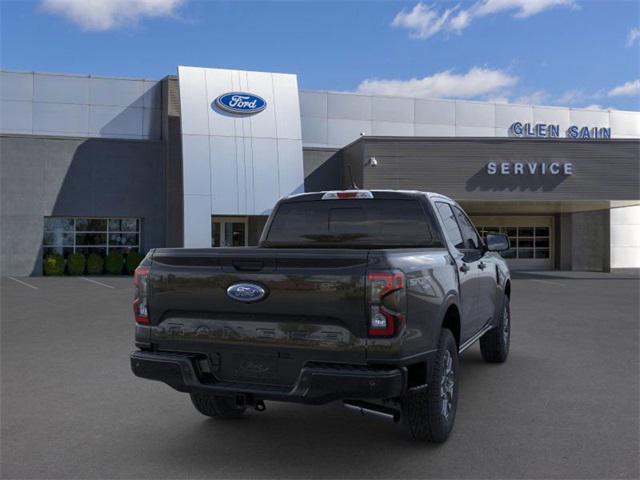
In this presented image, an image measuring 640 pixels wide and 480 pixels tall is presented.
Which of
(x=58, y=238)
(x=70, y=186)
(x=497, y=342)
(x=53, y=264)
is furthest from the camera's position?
Answer: (x=58, y=238)

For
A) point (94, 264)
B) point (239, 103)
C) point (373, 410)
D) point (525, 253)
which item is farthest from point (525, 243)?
point (373, 410)

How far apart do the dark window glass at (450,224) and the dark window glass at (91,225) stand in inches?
901

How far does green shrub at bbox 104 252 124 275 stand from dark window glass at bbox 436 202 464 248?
72.2 ft

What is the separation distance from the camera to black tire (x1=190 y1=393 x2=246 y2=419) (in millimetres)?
5207

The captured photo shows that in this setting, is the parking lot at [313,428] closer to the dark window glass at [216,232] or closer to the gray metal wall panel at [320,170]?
the dark window glass at [216,232]

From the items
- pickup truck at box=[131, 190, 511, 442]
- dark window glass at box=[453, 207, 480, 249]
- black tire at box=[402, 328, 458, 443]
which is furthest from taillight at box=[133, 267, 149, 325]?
dark window glass at box=[453, 207, 480, 249]

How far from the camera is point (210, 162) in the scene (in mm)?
24562

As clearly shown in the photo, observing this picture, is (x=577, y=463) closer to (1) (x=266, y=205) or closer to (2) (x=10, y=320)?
(2) (x=10, y=320)

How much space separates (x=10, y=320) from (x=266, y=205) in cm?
1416

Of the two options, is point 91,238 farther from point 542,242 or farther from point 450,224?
point 450,224

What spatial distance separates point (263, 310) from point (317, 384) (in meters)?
0.61

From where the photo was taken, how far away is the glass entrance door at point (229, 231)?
27031 mm

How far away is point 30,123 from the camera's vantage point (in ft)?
89.5

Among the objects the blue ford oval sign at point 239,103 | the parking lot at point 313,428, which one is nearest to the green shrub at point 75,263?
the blue ford oval sign at point 239,103
